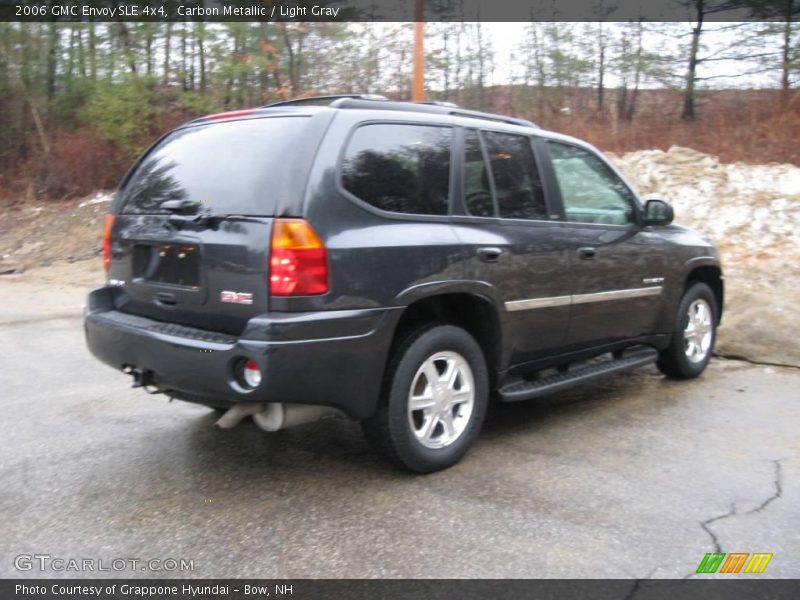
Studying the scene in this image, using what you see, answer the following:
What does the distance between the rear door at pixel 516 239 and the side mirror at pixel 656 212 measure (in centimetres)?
112

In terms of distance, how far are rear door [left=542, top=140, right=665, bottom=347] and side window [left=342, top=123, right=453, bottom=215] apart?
1.03 metres

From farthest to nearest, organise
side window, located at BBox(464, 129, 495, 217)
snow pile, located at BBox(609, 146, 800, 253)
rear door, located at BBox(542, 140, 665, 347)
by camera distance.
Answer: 1. snow pile, located at BBox(609, 146, 800, 253)
2. rear door, located at BBox(542, 140, 665, 347)
3. side window, located at BBox(464, 129, 495, 217)

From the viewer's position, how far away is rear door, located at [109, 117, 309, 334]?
338 centimetres

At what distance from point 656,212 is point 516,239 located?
65.7 inches

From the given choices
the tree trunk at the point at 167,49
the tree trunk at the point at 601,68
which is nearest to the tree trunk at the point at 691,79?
the tree trunk at the point at 601,68

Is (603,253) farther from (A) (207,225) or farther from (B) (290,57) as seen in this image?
(B) (290,57)

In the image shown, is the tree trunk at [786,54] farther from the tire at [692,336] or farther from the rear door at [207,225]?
the rear door at [207,225]

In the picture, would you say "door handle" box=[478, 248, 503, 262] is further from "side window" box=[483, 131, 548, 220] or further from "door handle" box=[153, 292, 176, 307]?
"door handle" box=[153, 292, 176, 307]

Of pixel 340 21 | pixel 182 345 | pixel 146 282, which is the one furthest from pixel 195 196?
pixel 340 21

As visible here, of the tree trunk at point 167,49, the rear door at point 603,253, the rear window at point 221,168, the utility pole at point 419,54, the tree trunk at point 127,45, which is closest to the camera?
the rear window at point 221,168

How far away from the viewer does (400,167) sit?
381 centimetres

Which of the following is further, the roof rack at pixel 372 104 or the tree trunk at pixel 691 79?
the tree trunk at pixel 691 79

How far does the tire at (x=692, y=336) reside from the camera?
5.75 m

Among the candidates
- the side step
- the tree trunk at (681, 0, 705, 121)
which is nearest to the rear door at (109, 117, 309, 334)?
the side step
